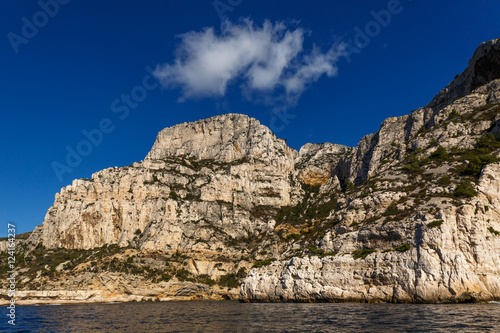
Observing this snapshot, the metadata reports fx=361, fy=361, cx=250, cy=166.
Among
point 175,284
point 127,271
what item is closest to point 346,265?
point 175,284

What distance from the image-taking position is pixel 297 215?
422 ft

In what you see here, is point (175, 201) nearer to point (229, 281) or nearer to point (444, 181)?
point (229, 281)

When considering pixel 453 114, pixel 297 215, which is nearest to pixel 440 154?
pixel 453 114

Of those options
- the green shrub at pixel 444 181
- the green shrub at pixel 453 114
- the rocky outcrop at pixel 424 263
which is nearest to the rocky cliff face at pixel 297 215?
the rocky outcrop at pixel 424 263

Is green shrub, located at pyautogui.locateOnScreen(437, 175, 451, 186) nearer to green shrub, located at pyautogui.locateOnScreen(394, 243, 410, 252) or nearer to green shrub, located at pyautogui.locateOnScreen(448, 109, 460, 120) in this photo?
green shrub, located at pyautogui.locateOnScreen(394, 243, 410, 252)

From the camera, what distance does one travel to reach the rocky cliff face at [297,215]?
44.5 meters

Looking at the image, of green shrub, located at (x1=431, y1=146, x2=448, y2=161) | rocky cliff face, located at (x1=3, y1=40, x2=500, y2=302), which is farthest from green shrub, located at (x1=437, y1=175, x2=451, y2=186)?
green shrub, located at (x1=431, y1=146, x2=448, y2=161)

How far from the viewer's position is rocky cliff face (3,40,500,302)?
44.5 metres

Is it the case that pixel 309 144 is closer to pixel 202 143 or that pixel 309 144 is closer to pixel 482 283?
pixel 202 143

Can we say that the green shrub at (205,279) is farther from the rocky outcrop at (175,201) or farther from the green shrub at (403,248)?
the green shrub at (403,248)

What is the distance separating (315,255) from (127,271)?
196 feet

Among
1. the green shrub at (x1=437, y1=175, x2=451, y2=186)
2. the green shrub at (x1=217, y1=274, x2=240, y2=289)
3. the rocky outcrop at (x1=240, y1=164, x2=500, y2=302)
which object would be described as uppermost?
the green shrub at (x1=437, y1=175, x2=451, y2=186)

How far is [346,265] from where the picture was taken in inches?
2015

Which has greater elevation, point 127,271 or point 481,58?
point 481,58
